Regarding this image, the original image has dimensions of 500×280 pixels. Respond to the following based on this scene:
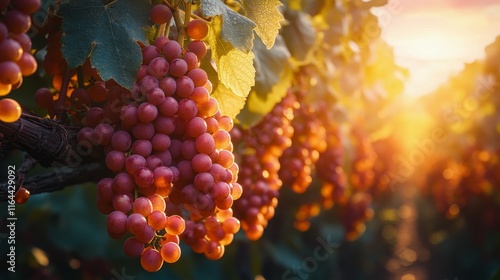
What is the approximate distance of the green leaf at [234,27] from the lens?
4.09ft

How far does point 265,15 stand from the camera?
4.59ft

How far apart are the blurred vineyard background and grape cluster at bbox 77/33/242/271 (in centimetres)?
48

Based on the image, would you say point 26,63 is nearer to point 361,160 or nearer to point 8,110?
point 8,110

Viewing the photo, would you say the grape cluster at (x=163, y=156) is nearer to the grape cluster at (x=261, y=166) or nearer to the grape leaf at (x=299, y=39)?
the grape cluster at (x=261, y=166)

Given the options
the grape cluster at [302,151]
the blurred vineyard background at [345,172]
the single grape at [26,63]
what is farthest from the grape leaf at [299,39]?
the single grape at [26,63]

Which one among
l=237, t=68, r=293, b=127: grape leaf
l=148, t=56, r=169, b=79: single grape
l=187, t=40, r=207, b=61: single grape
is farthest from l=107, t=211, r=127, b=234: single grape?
l=237, t=68, r=293, b=127: grape leaf

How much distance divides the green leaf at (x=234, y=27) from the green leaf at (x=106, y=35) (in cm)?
19

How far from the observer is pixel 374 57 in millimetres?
4039

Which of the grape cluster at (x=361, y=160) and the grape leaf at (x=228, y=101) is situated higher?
the grape leaf at (x=228, y=101)

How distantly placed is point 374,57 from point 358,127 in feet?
2.70

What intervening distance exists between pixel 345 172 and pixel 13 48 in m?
3.81

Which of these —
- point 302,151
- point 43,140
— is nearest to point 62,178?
point 43,140

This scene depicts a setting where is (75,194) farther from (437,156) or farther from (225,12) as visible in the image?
(437,156)

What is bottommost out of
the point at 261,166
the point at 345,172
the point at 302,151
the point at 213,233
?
the point at 345,172
